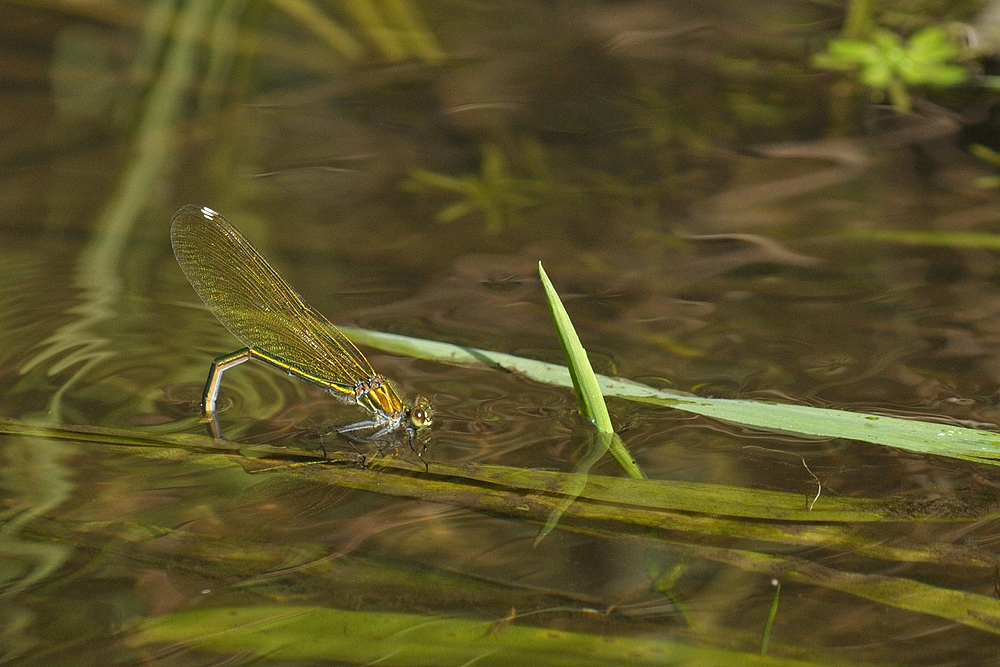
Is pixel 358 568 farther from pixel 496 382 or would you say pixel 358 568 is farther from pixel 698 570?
pixel 496 382

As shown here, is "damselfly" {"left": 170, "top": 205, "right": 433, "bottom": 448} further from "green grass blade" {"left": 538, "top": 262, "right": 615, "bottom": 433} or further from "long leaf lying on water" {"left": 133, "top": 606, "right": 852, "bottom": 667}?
"long leaf lying on water" {"left": 133, "top": 606, "right": 852, "bottom": 667}

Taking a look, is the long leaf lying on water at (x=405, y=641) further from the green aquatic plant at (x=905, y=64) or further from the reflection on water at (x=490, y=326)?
the green aquatic plant at (x=905, y=64)

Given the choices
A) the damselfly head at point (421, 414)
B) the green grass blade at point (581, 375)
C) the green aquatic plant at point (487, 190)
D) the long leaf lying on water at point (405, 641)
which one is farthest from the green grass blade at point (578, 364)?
the green aquatic plant at point (487, 190)

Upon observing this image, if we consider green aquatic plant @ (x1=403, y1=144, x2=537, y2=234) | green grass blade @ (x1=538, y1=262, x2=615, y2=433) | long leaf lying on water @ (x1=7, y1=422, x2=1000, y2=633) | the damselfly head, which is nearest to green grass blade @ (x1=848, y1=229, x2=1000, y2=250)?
green aquatic plant @ (x1=403, y1=144, x2=537, y2=234)

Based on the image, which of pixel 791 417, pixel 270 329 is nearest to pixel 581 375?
pixel 791 417

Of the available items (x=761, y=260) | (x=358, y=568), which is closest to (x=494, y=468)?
(x=358, y=568)

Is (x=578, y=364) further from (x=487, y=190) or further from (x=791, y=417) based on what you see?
(x=487, y=190)
